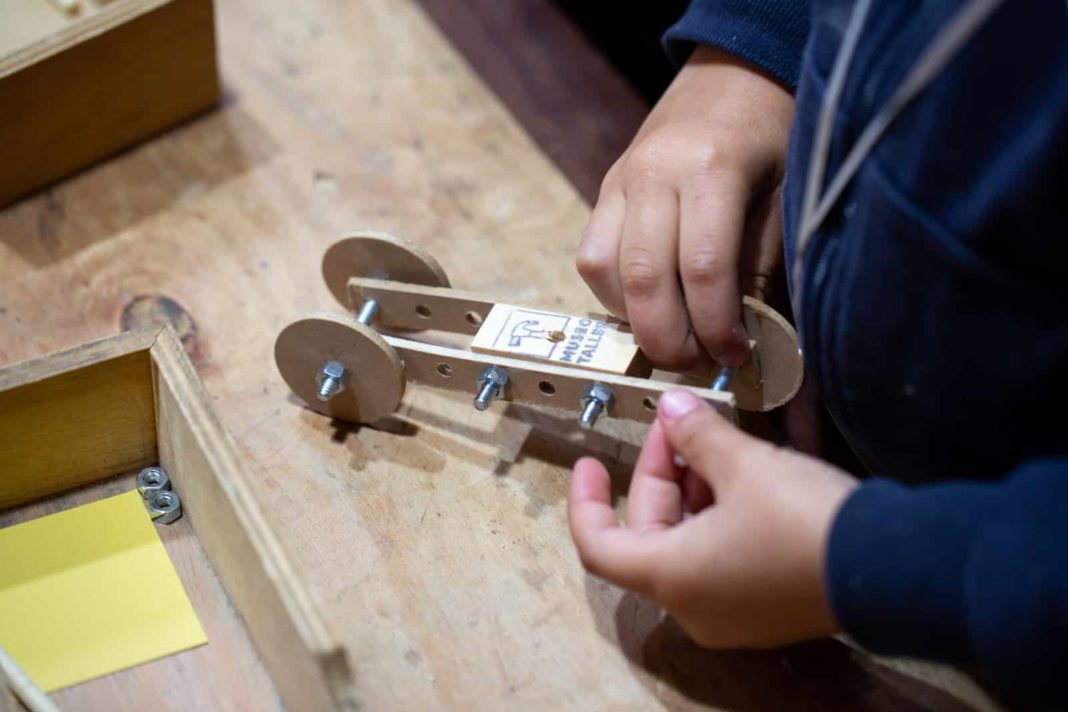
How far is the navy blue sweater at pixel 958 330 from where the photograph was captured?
545 mm

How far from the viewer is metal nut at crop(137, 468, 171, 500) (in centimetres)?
84

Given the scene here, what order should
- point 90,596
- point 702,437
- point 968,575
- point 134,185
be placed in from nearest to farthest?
point 968,575, point 702,437, point 90,596, point 134,185

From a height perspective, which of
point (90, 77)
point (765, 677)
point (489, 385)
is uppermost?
point (90, 77)

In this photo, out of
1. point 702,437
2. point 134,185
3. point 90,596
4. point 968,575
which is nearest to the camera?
point 968,575

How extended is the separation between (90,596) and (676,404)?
44cm

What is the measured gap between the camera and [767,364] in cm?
84

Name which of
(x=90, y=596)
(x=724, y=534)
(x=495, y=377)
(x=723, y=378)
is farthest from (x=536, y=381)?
(x=90, y=596)

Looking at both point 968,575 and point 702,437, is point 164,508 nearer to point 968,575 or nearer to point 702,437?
point 702,437

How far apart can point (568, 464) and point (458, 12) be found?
76 centimetres

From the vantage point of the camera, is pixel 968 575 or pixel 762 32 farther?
pixel 762 32

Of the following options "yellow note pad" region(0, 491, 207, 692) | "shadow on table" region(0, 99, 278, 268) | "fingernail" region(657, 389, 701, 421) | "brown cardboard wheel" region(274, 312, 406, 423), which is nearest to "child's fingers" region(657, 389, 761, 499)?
"fingernail" region(657, 389, 701, 421)

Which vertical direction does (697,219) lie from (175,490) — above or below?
above

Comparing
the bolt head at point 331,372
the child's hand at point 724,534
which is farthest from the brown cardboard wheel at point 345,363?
the child's hand at point 724,534

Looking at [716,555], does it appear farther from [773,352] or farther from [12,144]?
[12,144]
